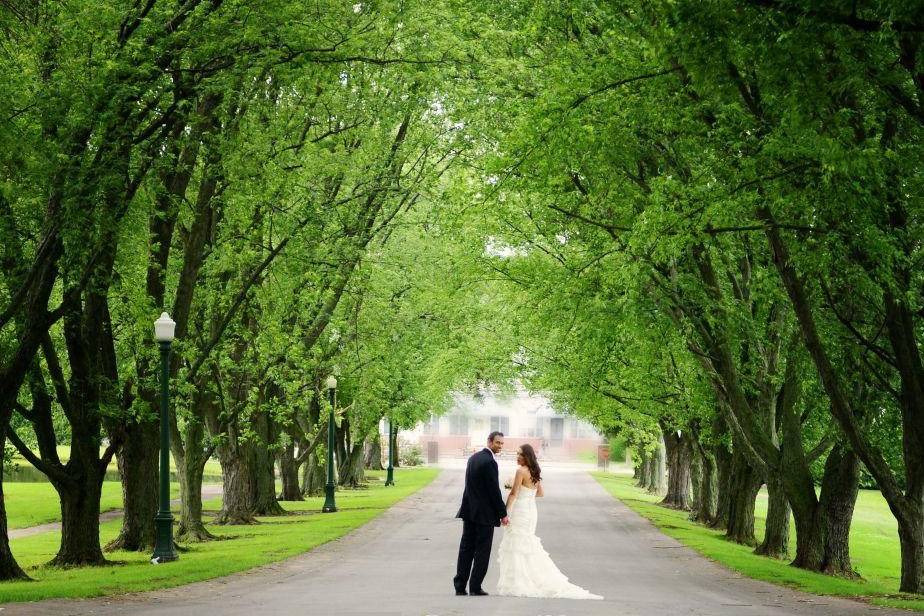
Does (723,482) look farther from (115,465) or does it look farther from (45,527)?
(115,465)

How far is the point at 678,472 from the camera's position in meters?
46.8

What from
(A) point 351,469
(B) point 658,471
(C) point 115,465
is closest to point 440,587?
(A) point 351,469

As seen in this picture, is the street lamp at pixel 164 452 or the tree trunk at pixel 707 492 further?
the tree trunk at pixel 707 492

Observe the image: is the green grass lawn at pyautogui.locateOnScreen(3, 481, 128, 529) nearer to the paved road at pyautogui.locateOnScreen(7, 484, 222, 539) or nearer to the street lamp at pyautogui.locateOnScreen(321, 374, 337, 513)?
the paved road at pyautogui.locateOnScreen(7, 484, 222, 539)

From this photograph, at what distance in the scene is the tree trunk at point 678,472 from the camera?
45500 mm

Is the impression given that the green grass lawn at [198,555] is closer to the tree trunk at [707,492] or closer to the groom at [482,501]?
the groom at [482,501]

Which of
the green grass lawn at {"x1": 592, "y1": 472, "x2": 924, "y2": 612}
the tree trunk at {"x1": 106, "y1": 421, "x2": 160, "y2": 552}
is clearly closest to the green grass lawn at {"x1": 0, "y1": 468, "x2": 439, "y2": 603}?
the tree trunk at {"x1": 106, "y1": 421, "x2": 160, "y2": 552}

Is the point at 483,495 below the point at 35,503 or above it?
above

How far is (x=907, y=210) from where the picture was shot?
16375 mm

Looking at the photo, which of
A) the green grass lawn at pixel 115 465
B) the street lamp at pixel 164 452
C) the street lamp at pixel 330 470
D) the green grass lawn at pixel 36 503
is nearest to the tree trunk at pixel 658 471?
the green grass lawn at pixel 36 503

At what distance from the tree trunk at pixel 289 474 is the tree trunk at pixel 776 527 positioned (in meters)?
19.9

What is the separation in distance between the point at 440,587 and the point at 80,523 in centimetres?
700

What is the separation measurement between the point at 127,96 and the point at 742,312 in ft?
42.8

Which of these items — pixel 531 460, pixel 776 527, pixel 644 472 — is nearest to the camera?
pixel 531 460
